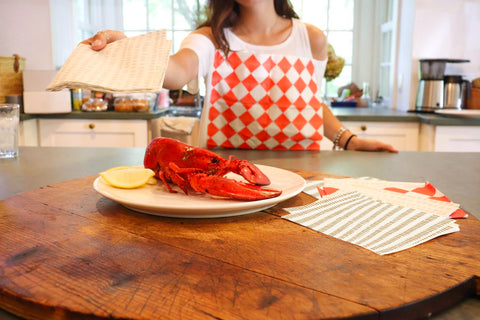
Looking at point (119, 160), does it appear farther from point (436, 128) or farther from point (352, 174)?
point (436, 128)

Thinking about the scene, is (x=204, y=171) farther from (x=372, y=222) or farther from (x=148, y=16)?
(x=148, y=16)

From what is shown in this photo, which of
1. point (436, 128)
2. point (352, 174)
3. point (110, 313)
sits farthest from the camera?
point (436, 128)

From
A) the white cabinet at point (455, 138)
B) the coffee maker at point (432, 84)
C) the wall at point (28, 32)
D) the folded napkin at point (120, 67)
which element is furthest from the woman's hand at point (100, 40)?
the coffee maker at point (432, 84)

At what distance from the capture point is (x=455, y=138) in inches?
106

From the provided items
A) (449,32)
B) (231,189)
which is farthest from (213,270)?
(449,32)

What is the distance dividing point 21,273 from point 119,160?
806 millimetres

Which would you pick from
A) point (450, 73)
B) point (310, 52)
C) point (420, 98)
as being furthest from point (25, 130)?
point (450, 73)

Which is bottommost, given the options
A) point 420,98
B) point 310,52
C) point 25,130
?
point 25,130

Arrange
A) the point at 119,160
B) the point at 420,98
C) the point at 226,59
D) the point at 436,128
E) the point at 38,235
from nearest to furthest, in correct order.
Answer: the point at 38,235 < the point at 119,160 < the point at 226,59 < the point at 436,128 < the point at 420,98

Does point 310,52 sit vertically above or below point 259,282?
above

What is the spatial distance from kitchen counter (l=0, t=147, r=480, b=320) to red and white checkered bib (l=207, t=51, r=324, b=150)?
27 cm

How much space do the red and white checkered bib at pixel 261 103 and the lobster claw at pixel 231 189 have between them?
95 centimetres

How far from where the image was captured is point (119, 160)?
1333mm

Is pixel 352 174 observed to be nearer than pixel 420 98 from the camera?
Yes
